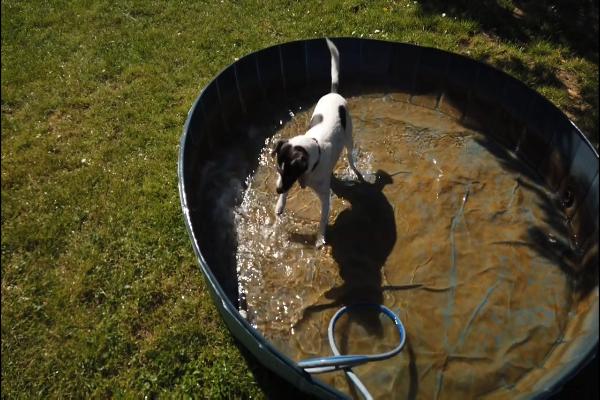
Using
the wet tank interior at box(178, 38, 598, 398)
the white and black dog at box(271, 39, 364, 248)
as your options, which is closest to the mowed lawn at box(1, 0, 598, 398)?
the wet tank interior at box(178, 38, 598, 398)

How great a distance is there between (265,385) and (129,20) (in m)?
6.72

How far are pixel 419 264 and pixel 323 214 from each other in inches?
46.4

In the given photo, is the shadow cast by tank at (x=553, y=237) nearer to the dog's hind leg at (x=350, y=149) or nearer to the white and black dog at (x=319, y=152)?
the dog's hind leg at (x=350, y=149)

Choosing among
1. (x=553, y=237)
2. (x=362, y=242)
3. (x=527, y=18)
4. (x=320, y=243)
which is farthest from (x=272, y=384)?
(x=527, y=18)

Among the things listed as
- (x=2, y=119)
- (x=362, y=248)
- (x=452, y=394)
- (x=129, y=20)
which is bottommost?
(x=452, y=394)

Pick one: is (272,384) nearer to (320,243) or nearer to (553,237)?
(320,243)

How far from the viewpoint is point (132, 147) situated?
5.90 metres

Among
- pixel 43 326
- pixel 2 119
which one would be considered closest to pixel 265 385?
pixel 43 326

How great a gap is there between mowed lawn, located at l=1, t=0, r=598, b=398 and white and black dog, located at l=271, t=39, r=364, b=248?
1465 mm

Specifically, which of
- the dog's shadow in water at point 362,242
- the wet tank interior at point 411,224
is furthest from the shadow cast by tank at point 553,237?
the dog's shadow in water at point 362,242

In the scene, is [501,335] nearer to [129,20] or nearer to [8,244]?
[8,244]

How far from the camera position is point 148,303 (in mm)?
4434

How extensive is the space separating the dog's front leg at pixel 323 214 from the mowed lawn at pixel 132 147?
4.37 ft

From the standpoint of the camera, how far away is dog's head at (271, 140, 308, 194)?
3.88 metres
